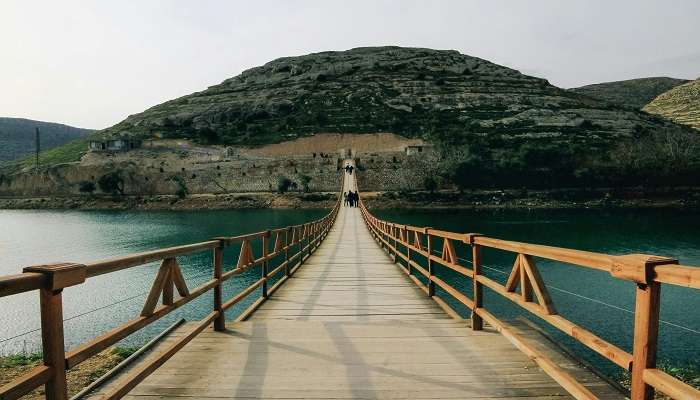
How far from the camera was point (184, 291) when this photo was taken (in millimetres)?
4777

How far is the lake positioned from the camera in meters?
15.9

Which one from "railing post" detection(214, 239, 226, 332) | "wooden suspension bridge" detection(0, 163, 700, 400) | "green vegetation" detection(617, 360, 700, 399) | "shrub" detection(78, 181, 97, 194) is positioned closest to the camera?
"wooden suspension bridge" detection(0, 163, 700, 400)

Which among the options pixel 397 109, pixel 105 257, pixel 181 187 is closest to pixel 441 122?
pixel 397 109

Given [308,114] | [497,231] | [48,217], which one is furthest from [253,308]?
[308,114]

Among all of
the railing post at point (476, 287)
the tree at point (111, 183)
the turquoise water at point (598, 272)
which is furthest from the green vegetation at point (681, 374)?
the tree at point (111, 183)

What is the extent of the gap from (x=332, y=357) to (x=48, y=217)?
239ft

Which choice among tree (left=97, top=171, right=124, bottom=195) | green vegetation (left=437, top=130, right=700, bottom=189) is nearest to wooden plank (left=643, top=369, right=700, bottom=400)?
green vegetation (left=437, top=130, right=700, bottom=189)

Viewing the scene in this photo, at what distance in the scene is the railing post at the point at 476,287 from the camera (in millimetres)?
5629

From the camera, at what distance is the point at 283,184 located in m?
76.4

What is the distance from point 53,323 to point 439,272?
25067 millimetres

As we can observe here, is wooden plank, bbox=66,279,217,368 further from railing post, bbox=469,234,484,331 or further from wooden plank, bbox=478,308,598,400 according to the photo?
railing post, bbox=469,234,484,331

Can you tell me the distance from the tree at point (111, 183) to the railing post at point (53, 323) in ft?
291

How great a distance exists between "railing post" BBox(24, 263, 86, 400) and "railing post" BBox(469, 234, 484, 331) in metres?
4.40

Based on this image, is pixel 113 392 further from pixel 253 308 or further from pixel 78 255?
pixel 78 255
